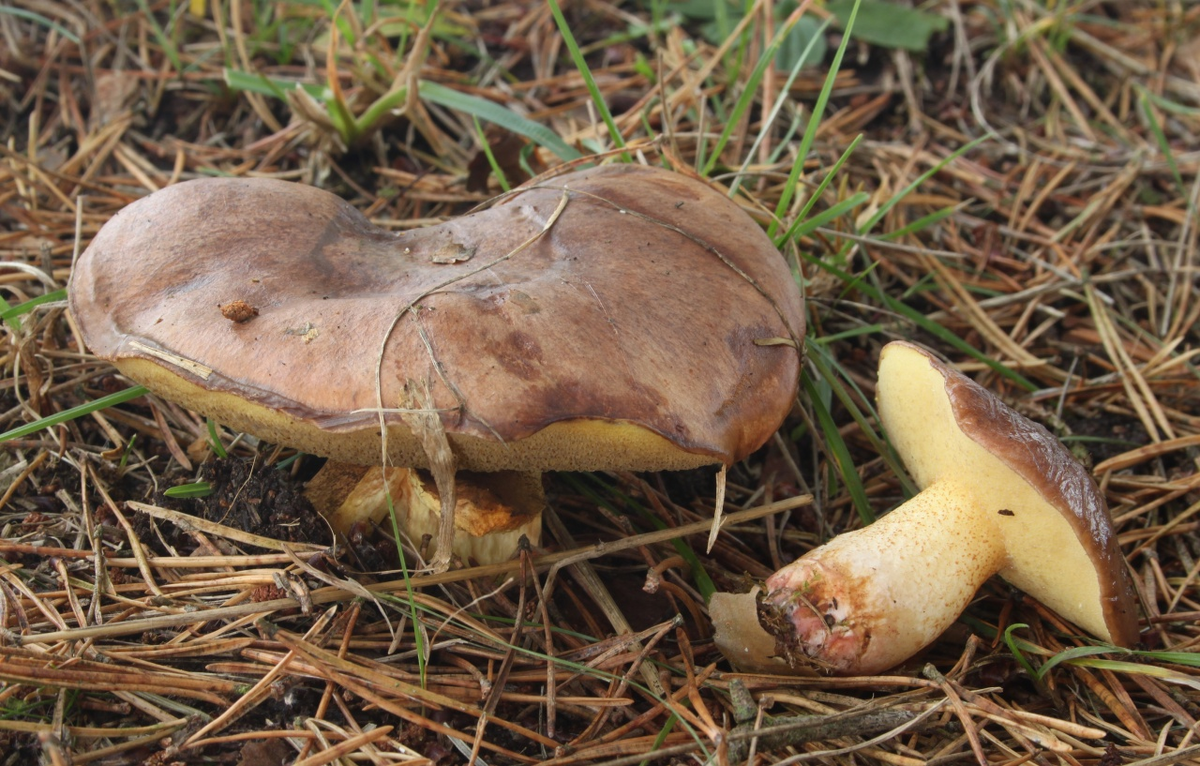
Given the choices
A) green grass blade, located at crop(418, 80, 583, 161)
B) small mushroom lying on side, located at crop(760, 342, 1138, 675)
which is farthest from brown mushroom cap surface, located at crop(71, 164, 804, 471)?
green grass blade, located at crop(418, 80, 583, 161)

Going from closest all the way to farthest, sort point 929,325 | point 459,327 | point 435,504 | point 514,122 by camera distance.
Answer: point 459,327
point 435,504
point 929,325
point 514,122

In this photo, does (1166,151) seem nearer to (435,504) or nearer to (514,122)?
(514,122)

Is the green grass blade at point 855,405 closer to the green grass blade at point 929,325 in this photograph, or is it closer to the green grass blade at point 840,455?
the green grass blade at point 840,455

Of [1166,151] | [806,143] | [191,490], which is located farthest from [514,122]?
[1166,151]

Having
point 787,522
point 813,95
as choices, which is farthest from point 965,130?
point 787,522

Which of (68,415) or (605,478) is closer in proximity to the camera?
(68,415)

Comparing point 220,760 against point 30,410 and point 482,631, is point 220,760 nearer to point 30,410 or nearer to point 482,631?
point 482,631

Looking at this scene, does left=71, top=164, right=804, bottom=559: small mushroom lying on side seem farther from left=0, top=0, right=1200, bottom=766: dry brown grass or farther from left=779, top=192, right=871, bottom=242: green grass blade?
left=779, top=192, right=871, bottom=242: green grass blade
